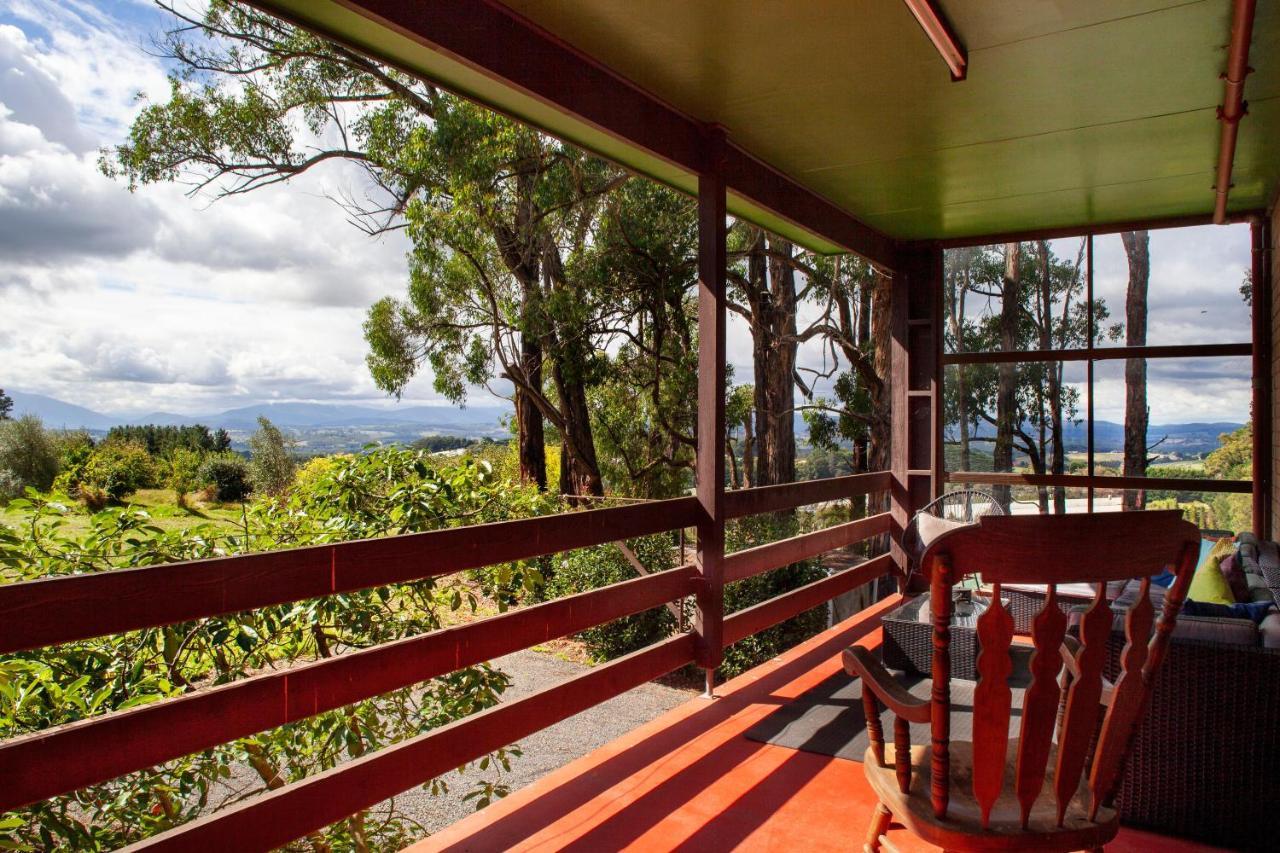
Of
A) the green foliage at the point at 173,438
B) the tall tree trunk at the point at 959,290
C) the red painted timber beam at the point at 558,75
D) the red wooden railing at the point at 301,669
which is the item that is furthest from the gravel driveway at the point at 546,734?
the green foliage at the point at 173,438

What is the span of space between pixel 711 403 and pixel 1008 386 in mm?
3891

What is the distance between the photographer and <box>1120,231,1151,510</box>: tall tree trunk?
6047 mm

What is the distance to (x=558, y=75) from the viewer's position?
288 cm

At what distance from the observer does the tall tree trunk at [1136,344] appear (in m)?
6.05

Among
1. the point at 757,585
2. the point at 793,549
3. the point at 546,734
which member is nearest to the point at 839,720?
the point at 793,549

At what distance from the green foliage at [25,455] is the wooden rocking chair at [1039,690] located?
49.8 feet

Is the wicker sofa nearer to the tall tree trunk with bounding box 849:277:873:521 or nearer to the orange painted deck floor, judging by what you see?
the orange painted deck floor

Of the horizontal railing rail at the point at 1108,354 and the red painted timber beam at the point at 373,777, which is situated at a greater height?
the horizontal railing rail at the point at 1108,354

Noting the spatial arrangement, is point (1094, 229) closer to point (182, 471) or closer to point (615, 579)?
point (615, 579)

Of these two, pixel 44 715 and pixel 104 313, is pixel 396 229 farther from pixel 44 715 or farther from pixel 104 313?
pixel 104 313

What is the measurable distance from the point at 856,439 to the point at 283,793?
1104 centimetres

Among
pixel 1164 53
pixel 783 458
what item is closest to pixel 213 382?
pixel 783 458

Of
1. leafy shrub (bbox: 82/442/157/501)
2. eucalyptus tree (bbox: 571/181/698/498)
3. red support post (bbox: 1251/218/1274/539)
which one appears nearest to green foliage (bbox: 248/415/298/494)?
leafy shrub (bbox: 82/442/157/501)

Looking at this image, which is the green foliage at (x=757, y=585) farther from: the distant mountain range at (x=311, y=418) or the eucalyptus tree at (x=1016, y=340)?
the distant mountain range at (x=311, y=418)
